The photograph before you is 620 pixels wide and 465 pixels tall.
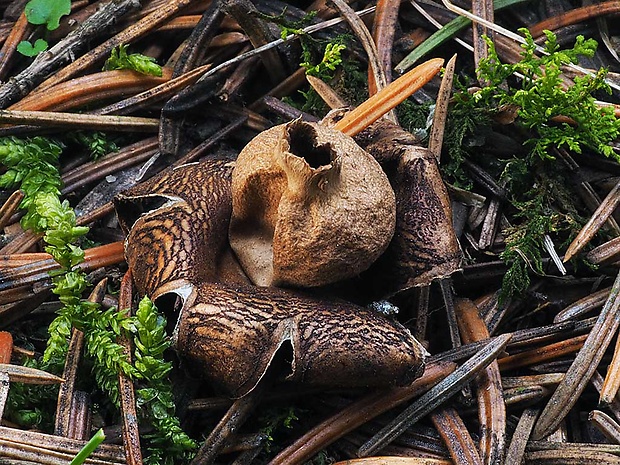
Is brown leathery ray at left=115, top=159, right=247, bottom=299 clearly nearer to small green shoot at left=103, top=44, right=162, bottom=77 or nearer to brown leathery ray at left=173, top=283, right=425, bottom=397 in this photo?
brown leathery ray at left=173, top=283, right=425, bottom=397

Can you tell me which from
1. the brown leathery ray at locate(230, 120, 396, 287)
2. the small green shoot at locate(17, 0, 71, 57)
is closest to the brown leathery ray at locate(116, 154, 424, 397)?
the brown leathery ray at locate(230, 120, 396, 287)

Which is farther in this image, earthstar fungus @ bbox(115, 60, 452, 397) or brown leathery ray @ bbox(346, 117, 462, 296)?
brown leathery ray @ bbox(346, 117, 462, 296)

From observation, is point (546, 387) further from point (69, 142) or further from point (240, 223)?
point (69, 142)

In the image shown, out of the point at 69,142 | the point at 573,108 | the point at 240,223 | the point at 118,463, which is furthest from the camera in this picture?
the point at 69,142

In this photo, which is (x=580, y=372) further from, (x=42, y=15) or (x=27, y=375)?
(x=42, y=15)

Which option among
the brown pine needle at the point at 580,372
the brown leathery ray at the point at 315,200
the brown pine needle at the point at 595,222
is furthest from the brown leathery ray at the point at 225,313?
the brown pine needle at the point at 595,222

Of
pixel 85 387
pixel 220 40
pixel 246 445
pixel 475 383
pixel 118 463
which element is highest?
pixel 220 40

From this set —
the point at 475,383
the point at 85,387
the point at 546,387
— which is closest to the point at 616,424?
the point at 546,387
